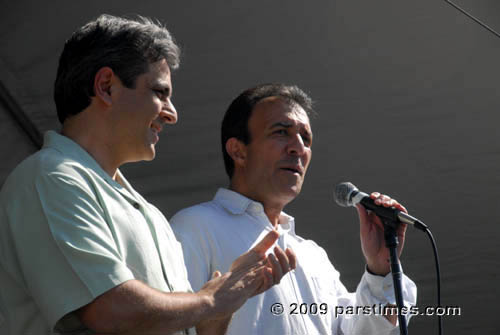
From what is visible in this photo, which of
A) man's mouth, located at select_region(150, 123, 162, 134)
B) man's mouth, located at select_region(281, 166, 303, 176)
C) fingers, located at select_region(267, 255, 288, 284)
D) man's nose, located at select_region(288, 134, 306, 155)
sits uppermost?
man's nose, located at select_region(288, 134, 306, 155)

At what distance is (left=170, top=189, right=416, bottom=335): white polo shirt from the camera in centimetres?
223

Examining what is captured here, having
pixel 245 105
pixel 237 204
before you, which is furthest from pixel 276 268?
pixel 245 105

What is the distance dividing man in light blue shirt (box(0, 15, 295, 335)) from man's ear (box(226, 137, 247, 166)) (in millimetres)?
818

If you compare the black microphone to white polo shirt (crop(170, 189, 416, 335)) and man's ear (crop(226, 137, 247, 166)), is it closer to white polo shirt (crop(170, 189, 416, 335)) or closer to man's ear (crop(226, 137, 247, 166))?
white polo shirt (crop(170, 189, 416, 335))

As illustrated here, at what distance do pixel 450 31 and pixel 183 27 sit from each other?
1.09 meters

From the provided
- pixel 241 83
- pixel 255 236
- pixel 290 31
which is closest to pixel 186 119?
pixel 241 83

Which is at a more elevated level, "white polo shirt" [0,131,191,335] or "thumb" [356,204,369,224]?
"thumb" [356,204,369,224]

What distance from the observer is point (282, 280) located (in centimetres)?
233

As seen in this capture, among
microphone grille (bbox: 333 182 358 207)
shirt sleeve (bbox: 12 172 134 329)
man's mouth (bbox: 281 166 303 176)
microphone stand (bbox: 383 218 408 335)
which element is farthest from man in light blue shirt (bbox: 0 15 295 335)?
man's mouth (bbox: 281 166 303 176)

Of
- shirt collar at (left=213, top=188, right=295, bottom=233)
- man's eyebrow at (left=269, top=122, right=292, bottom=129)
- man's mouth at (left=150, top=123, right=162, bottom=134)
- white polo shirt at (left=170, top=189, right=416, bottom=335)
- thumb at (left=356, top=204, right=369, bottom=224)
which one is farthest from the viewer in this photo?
man's eyebrow at (left=269, top=122, right=292, bottom=129)

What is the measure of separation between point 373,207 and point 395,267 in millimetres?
215

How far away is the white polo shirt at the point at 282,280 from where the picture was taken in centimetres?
223

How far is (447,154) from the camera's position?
10.0 feet

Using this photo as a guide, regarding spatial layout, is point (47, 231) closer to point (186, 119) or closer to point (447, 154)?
point (186, 119)
